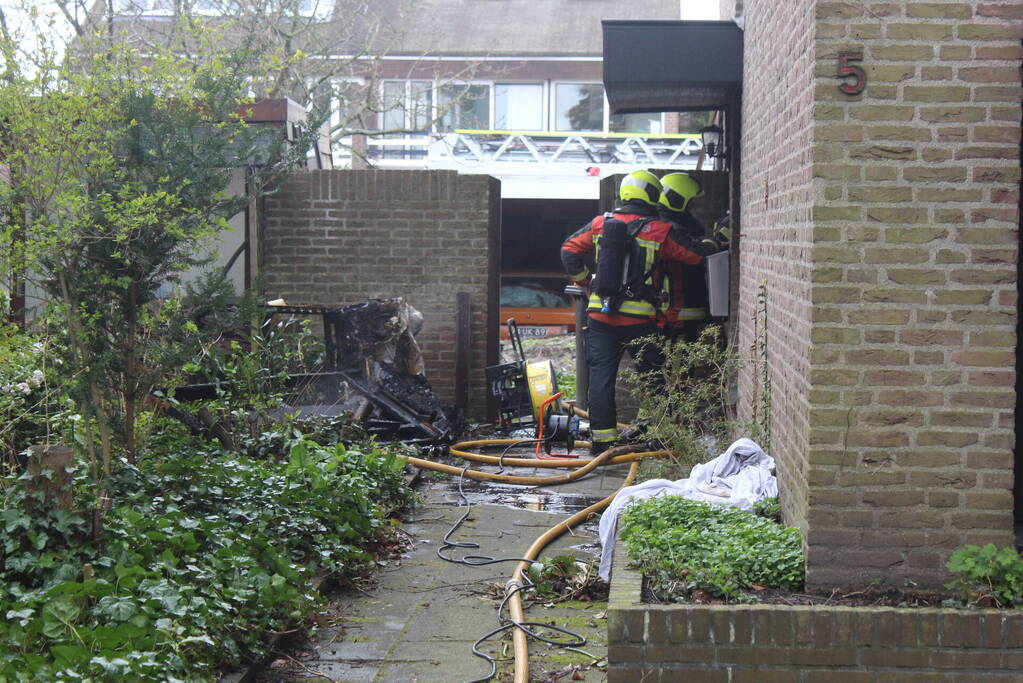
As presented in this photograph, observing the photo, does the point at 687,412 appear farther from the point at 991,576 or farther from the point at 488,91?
the point at 488,91

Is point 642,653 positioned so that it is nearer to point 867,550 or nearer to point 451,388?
point 867,550

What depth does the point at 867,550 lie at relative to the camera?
176 inches

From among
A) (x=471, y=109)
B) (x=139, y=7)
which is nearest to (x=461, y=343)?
(x=139, y=7)

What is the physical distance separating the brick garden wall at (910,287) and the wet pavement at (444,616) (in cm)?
134

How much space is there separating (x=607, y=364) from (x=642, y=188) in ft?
4.97

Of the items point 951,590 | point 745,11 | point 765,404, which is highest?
point 745,11

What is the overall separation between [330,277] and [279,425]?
3.63 metres

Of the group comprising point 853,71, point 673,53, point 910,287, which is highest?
point 673,53

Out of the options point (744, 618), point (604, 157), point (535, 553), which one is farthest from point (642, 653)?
point (604, 157)

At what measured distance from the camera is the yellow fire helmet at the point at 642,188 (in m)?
9.49

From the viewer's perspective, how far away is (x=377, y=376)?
998cm

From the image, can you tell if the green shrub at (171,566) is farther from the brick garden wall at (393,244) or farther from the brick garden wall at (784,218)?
the brick garden wall at (393,244)

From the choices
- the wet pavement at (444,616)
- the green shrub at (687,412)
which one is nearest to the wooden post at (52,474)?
the wet pavement at (444,616)

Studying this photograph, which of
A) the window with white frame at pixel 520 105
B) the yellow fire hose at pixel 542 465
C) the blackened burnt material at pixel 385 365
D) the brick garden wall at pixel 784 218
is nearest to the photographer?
Result: the brick garden wall at pixel 784 218
